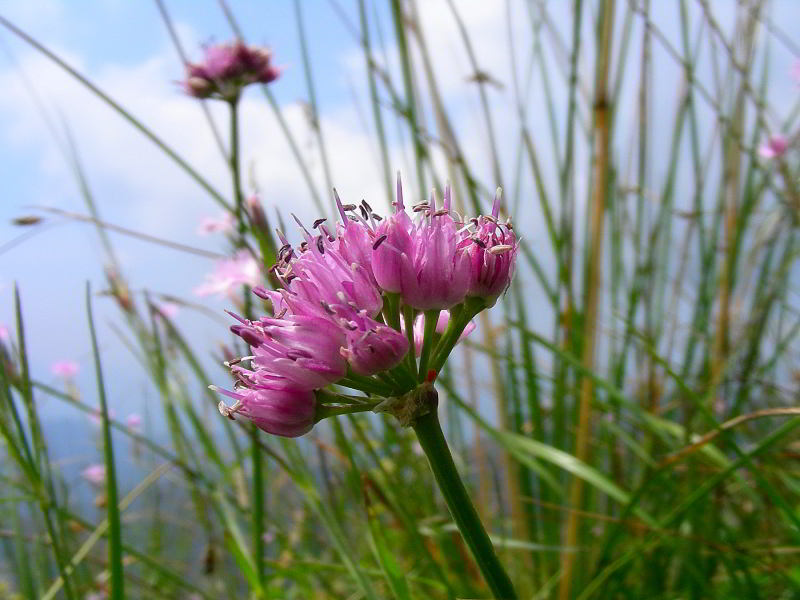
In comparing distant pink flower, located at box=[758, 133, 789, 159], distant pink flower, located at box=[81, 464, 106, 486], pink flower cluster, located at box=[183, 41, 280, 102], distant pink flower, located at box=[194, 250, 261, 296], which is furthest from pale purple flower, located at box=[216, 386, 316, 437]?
distant pink flower, located at box=[81, 464, 106, 486]

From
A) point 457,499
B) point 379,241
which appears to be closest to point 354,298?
point 379,241

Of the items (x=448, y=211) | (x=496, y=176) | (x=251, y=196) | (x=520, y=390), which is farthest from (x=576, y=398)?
(x=448, y=211)

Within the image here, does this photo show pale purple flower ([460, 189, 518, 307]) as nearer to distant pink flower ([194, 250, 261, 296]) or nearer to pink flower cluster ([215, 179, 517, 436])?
pink flower cluster ([215, 179, 517, 436])

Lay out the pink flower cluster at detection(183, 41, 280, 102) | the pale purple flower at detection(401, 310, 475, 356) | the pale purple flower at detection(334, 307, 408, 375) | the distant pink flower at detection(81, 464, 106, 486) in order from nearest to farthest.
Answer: the pale purple flower at detection(334, 307, 408, 375), the pale purple flower at detection(401, 310, 475, 356), the pink flower cluster at detection(183, 41, 280, 102), the distant pink flower at detection(81, 464, 106, 486)

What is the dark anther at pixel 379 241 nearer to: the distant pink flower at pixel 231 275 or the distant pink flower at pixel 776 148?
the distant pink flower at pixel 231 275

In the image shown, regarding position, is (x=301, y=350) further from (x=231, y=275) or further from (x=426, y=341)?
(x=231, y=275)

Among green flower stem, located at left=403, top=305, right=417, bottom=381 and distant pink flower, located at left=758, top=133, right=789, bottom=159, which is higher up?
distant pink flower, located at left=758, top=133, right=789, bottom=159

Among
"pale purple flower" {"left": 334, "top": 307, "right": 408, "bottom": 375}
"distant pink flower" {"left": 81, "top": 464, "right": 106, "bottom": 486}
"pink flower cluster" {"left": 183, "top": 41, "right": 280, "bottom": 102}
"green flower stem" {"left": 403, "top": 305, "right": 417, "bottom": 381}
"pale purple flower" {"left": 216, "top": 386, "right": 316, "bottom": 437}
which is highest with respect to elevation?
"pink flower cluster" {"left": 183, "top": 41, "right": 280, "bottom": 102}
